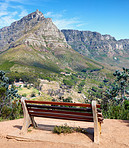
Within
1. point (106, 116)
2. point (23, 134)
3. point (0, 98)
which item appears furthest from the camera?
point (0, 98)

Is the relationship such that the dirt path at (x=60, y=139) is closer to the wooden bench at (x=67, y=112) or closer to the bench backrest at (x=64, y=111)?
the wooden bench at (x=67, y=112)

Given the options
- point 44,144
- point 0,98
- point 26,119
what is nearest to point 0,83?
point 0,98

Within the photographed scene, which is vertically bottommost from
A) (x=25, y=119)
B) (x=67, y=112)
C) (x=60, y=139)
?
(x=60, y=139)

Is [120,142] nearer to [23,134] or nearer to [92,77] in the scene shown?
[23,134]

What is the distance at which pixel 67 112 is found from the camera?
3947 millimetres

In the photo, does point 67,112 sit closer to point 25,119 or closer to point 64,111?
point 64,111

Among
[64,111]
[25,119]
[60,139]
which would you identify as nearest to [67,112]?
[64,111]

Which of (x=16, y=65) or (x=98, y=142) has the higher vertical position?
(x=16, y=65)

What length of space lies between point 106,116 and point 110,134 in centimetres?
281

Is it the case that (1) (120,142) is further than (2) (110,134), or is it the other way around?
(2) (110,134)

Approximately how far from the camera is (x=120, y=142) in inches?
149

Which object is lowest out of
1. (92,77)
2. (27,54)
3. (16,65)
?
(92,77)

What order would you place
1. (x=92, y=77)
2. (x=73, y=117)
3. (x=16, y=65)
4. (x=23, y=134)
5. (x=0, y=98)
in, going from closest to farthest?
(x=73, y=117) → (x=23, y=134) → (x=0, y=98) → (x=16, y=65) → (x=92, y=77)

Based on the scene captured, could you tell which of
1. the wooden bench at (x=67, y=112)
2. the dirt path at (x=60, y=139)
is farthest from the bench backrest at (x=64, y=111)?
the dirt path at (x=60, y=139)
